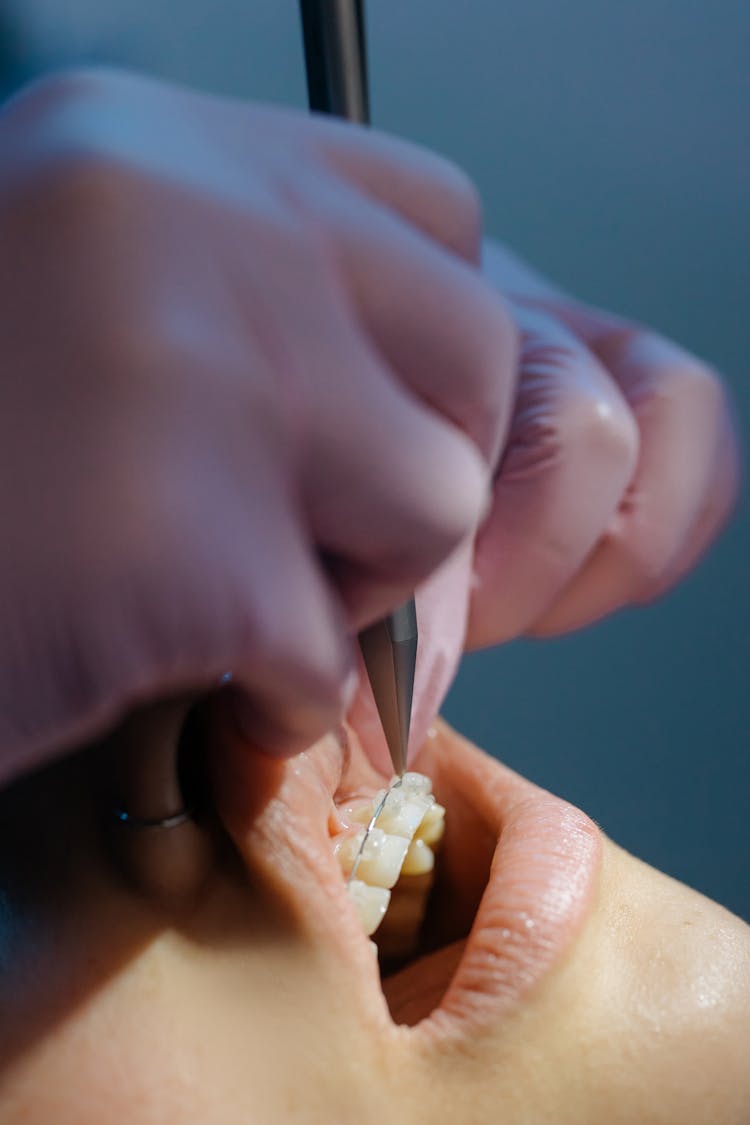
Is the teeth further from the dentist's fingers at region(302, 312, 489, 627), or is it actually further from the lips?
the dentist's fingers at region(302, 312, 489, 627)

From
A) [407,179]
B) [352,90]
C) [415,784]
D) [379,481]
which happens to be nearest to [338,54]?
[352,90]

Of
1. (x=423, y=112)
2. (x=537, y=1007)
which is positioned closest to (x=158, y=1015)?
(x=537, y=1007)

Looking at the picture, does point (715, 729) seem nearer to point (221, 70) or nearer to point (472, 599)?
point (472, 599)

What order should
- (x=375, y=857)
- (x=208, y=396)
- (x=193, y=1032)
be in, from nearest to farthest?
(x=208, y=396) < (x=193, y=1032) < (x=375, y=857)

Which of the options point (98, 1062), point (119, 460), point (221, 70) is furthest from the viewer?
point (221, 70)

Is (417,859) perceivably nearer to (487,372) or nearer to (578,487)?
(578,487)

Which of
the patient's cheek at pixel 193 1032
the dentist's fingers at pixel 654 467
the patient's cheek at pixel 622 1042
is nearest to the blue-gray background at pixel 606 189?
the dentist's fingers at pixel 654 467

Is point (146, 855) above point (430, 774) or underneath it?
above
